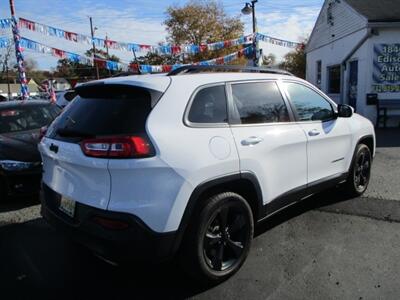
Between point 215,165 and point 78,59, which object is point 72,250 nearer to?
point 215,165

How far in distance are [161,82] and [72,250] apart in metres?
2.06

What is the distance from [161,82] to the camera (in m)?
3.17

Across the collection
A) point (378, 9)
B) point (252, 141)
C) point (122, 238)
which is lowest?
point (122, 238)

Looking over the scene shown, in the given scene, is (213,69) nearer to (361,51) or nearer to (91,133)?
(91,133)

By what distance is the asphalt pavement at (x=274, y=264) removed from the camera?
10.6 ft

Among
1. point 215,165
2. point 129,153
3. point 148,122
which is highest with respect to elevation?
point 148,122

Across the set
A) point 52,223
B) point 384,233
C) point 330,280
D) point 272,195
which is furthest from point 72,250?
point 384,233

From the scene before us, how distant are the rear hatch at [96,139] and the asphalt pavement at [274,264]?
866 mm

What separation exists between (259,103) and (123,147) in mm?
1606

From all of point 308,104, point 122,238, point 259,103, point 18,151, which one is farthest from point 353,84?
point 122,238

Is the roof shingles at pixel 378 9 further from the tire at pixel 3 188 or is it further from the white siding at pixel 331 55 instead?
the tire at pixel 3 188

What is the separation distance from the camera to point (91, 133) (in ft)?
9.92

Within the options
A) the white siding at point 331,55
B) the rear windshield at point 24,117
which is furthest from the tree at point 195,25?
the rear windshield at point 24,117

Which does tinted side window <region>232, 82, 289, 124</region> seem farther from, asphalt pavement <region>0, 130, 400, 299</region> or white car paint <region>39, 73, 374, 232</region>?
asphalt pavement <region>0, 130, 400, 299</region>
